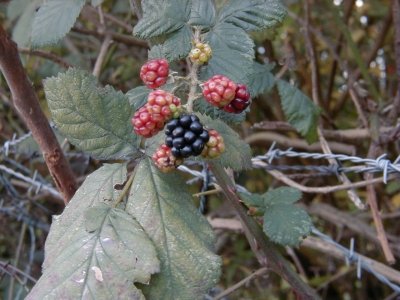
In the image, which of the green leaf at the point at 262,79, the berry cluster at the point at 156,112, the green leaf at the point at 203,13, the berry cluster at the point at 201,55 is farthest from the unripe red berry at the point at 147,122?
the green leaf at the point at 262,79

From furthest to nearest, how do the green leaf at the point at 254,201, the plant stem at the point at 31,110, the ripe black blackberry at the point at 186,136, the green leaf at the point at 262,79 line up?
the green leaf at the point at 262,79 → the green leaf at the point at 254,201 → the plant stem at the point at 31,110 → the ripe black blackberry at the point at 186,136

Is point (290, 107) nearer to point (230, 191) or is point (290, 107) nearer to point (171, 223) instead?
point (230, 191)

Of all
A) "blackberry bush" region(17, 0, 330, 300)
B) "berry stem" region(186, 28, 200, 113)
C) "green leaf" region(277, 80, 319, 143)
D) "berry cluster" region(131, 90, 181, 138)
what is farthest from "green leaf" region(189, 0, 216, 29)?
"green leaf" region(277, 80, 319, 143)

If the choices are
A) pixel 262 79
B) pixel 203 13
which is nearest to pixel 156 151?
pixel 203 13

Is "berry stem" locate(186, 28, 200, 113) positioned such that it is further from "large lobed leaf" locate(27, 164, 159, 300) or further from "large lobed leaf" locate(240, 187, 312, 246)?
"large lobed leaf" locate(240, 187, 312, 246)

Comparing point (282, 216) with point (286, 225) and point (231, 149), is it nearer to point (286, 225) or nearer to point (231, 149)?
point (286, 225)

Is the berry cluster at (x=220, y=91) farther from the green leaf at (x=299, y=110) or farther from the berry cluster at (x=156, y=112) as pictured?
the green leaf at (x=299, y=110)
